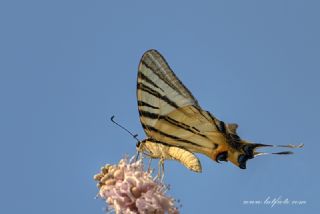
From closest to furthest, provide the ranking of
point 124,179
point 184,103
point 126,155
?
point 124,179
point 126,155
point 184,103

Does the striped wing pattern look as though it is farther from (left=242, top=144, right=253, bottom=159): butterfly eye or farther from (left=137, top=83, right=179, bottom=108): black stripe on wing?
(left=242, top=144, right=253, bottom=159): butterfly eye

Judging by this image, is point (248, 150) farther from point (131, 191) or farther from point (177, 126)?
point (131, 191)

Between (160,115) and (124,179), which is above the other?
(160,115)

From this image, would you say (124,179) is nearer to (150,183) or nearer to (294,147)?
(150,183)

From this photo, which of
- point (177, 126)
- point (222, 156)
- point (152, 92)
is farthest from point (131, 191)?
point (177, 126)

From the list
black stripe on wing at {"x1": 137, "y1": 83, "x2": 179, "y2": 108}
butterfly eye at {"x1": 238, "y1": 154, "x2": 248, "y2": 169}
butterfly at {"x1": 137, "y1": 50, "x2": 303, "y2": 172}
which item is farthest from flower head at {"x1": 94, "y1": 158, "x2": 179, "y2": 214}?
black stripe on wing at {"x1": 137, "y1": 83, "x2": 179, "y2": 108}

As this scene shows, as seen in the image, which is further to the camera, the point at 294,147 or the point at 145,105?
the point at 145,105

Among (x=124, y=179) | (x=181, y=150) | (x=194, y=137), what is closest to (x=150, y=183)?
(x=124, y=179)
